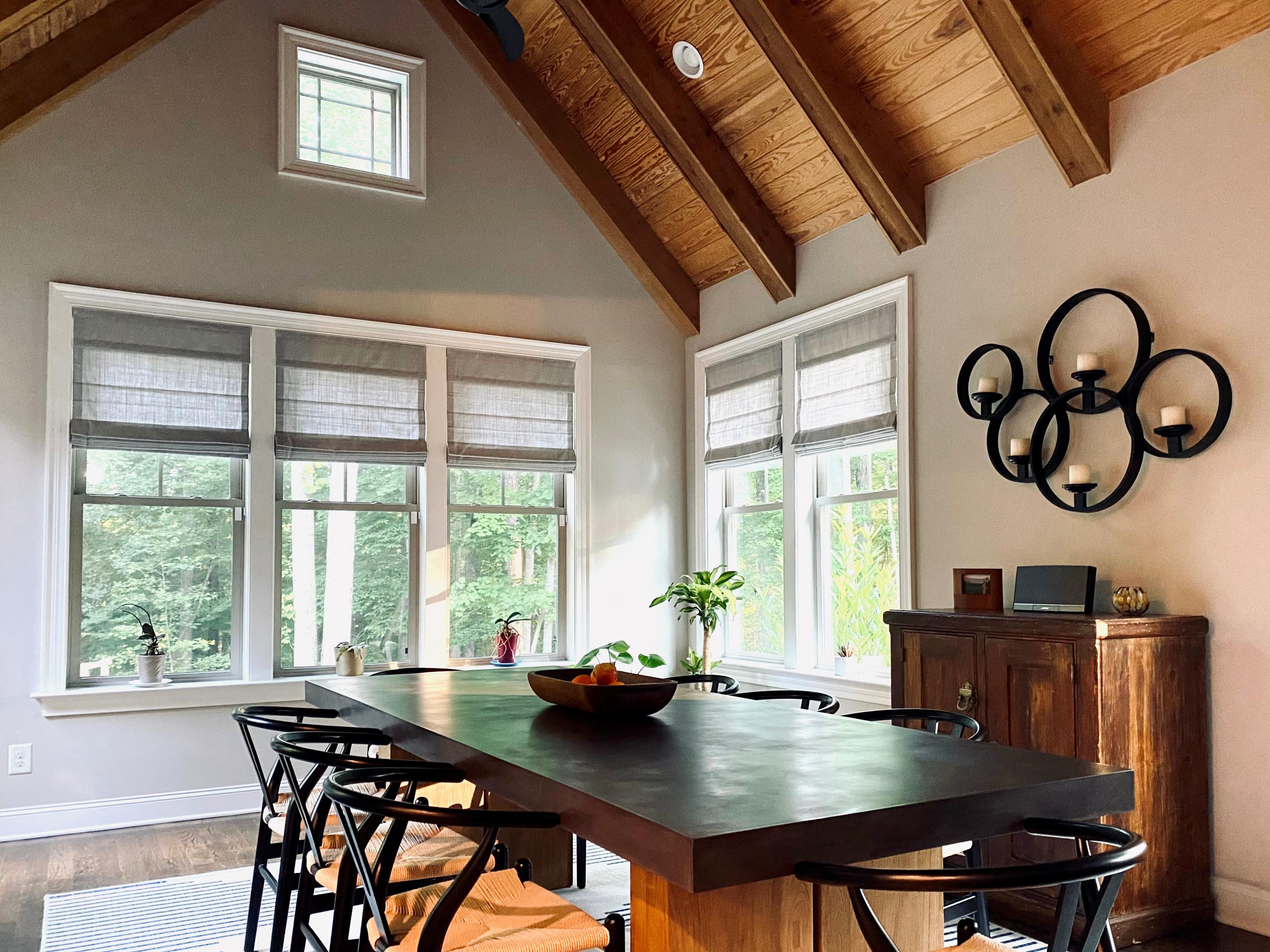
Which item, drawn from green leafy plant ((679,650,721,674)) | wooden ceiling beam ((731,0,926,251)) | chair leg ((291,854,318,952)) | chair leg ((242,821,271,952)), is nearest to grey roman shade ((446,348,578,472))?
green leafy plant ((679,650,721,674))

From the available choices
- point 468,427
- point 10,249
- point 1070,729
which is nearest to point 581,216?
point 468,427

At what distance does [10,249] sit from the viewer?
491 cm

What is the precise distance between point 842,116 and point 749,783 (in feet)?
12.0

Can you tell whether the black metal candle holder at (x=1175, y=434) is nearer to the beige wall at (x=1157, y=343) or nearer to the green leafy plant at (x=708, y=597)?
the beige wall at (x=1157, y=343)

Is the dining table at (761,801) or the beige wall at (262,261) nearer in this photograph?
the dining table at (761,801)

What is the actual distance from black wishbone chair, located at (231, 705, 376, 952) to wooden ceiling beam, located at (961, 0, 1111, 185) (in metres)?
3.32

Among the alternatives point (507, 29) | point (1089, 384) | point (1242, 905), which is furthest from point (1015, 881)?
point (507, 29)

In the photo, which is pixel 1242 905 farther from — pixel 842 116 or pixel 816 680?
pixel 842 116

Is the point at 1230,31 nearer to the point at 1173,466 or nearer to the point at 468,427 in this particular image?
the point at 1173,466

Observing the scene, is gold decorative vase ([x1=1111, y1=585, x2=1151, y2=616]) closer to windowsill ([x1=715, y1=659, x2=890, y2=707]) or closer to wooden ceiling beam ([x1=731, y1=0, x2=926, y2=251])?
windowsill ([x1=715, y1=659, x2=890, y2=707])

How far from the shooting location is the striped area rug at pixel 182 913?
3418 mm

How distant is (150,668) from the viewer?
504cm

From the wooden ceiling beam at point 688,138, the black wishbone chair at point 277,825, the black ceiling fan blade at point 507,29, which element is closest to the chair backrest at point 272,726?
the black wishbone chair at point 277,825

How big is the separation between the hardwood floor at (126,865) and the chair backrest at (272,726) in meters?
1.13
